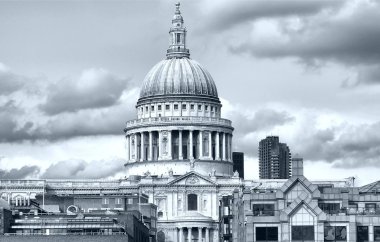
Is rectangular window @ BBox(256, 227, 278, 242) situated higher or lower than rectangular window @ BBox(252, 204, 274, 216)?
lower

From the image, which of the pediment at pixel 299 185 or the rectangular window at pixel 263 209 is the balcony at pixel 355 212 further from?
the rectangular window at pixel 263 209

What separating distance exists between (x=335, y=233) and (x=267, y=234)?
5.98 meters

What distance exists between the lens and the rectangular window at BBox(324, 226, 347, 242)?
5576 inches

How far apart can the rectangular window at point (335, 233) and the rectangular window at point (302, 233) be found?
1.27 m

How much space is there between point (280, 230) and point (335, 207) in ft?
22.5

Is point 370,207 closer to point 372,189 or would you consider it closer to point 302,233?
point 302,233

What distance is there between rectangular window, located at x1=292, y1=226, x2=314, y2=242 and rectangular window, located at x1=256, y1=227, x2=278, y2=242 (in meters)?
1.79

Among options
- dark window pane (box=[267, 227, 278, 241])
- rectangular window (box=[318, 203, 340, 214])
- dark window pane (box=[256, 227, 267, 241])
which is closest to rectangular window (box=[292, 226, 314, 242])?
dark window pane (box=[267, 227, 278, 241])

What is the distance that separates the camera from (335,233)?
142 metres

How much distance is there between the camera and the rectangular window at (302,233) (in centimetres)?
14188

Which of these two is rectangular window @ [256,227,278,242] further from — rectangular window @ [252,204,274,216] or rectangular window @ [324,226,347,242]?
rectangular window @ [324,226,347,242]

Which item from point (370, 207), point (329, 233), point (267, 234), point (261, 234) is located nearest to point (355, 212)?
point (329, 233)

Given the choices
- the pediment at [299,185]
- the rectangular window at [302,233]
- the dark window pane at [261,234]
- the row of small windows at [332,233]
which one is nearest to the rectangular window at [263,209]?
the pediment at [299,185]

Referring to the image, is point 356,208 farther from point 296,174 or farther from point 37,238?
point 37,238
